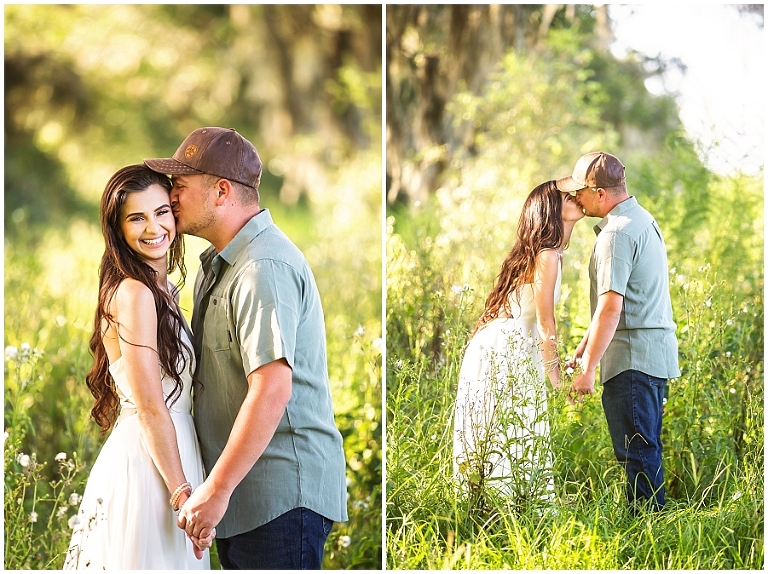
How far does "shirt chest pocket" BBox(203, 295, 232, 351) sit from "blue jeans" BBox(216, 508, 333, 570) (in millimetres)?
537

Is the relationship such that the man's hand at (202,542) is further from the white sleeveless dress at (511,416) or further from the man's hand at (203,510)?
the white sleeveless dress at (511,416)

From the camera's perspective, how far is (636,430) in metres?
2.96

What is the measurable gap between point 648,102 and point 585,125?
27cm

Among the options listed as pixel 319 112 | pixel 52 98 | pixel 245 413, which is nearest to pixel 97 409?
pixel 245 413

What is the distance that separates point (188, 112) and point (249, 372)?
7.54m

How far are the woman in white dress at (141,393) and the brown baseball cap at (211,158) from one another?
81mm

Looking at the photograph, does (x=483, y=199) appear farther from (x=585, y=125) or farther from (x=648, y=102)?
(x=648, y=102)

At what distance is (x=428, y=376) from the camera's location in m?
3.04

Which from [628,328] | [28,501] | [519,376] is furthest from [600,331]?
[28,501]

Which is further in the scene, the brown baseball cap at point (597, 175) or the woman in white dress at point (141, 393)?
the brown baseball cap at point (597, 175)

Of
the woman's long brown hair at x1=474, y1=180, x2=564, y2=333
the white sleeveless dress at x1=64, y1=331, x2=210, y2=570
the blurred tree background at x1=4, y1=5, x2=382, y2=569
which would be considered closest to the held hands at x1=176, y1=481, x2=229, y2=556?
the white sleeveless dress at x1=64, y1=331, x2=210, y2=570

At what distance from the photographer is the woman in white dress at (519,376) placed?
2914 millimetres

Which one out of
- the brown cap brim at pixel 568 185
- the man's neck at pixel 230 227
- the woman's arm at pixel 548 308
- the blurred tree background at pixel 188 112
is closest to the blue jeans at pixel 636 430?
the woman's arm at pixel 548 308

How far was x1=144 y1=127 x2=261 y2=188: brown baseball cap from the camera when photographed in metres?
2.45
